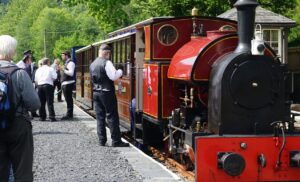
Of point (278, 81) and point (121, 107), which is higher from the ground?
point (278, 81)

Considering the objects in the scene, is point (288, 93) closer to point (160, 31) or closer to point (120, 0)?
point (160, 31)

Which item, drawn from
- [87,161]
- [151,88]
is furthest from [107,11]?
[87,161]

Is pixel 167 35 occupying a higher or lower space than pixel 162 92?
higher

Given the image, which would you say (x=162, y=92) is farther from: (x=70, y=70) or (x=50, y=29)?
(x=50, y=29)

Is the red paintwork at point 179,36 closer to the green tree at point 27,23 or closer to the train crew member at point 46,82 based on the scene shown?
the train crew member at point 46,82

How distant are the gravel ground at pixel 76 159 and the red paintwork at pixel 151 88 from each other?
2.89 feet

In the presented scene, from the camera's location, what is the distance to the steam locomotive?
677cm

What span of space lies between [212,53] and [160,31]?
65.6 inches

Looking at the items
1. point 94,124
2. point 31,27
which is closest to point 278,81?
point 94,124

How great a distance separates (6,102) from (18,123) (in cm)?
27

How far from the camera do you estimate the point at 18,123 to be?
5457 mm

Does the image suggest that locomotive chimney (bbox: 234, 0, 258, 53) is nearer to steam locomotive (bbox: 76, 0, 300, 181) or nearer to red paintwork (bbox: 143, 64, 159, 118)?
steam locomotive (bbox: 76, 0, 300, 181)

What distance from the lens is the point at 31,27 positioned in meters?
120

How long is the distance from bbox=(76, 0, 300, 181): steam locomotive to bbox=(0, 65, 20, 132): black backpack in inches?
90.4
